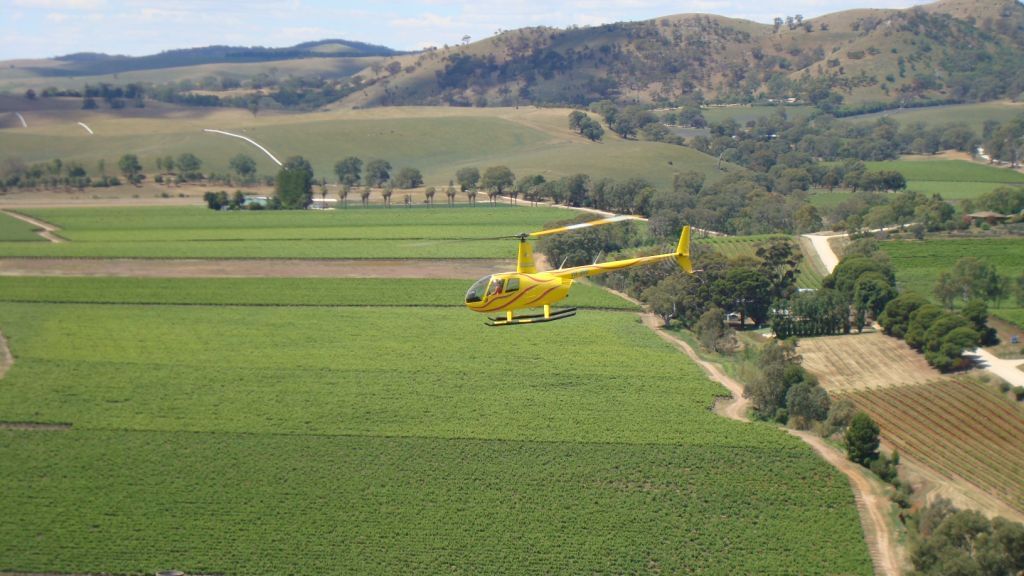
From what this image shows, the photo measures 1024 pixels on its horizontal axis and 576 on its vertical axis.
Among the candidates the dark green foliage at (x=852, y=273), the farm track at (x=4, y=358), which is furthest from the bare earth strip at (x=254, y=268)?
the dark green foliage at (x=852, y=273)

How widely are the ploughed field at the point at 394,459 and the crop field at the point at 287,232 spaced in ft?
104

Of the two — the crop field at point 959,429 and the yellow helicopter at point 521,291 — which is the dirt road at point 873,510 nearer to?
the crop field at point 959,429

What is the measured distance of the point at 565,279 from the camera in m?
51.3

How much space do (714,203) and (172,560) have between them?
316 ft

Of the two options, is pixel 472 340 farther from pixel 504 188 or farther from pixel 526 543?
pixel 504 188

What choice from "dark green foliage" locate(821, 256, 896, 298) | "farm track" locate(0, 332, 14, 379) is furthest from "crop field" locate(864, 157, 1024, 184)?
"farm track" locate(0, 332, 14, 379)

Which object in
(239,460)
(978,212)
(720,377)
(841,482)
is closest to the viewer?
(841,482)

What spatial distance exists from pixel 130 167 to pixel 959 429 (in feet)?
481

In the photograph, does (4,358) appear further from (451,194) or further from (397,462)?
(451,194)

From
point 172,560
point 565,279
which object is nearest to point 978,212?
point 565,279

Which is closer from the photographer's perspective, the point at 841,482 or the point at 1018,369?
the point at 841,482

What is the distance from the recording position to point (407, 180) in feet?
575

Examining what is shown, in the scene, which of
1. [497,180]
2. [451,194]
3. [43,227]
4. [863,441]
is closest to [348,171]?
[451,194]

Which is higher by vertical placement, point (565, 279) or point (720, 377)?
point (565, 279)
